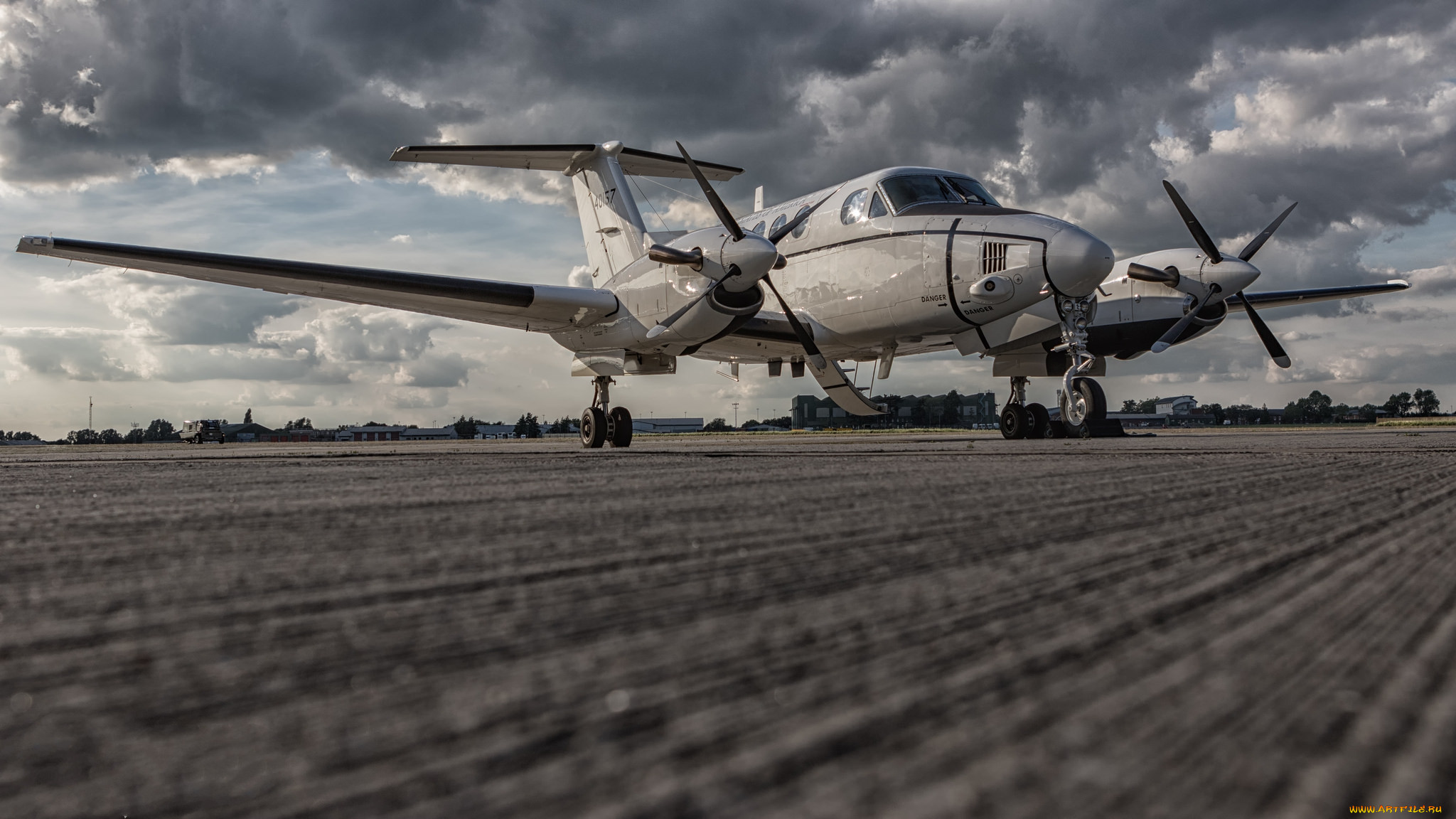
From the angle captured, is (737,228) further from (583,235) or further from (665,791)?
(665,791)

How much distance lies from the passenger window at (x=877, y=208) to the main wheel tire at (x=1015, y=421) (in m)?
5.99

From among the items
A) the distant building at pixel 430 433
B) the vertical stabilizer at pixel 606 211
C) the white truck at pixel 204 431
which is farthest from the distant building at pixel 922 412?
the distant building at pixel 430 433

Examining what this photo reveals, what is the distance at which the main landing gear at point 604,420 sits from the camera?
14.3 metres

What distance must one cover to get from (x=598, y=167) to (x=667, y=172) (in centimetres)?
394

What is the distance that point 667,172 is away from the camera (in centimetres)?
2094

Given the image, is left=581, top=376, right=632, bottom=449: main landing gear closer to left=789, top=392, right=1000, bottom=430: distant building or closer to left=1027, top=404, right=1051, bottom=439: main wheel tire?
left=1027, top=404, right=1051, bottom=439: main wheel tire

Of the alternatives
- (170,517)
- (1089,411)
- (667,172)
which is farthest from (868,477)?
(667,172)

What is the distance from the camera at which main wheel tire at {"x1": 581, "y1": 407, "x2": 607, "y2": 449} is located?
14.3 meters

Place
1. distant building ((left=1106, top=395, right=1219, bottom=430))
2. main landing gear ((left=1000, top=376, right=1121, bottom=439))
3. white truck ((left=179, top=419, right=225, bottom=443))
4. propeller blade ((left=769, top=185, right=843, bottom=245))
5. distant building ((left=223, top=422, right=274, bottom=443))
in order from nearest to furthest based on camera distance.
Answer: propeller blade ((left=769, top=185, right=843, bottom=245)) → main landing gear ((left=1000, top=376, right=1121, bottom=439)) → white truck ((left=179, top=419, right=225, bottom=443)) → distant building ((left=1106, top=395, right=1219, bottom=430)) → distant building ((left=223, top=422, right=274, bottom=443))

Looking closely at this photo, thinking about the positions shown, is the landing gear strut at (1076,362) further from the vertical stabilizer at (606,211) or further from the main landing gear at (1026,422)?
the vertical stabilizer at (606,211)

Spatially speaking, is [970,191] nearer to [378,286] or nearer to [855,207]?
[855,207]

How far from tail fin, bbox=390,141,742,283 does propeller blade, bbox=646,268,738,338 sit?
17.4 feet

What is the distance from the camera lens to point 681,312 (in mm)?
10969

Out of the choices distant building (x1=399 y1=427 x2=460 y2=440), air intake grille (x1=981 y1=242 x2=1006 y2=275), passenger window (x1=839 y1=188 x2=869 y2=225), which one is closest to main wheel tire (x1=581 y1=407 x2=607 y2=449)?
passenger window (x1=839 y1=188 x2=869 y2=225)
